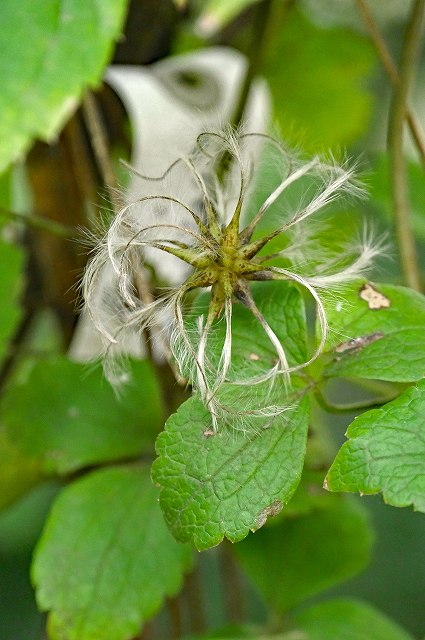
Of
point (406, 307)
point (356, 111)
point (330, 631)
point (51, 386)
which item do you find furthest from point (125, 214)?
point (356, 111)

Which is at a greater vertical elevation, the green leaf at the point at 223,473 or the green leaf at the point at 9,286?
the green leaf at the point at 223,473

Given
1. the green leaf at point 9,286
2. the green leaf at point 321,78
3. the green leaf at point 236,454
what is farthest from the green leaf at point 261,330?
the green leaf at point 321,78

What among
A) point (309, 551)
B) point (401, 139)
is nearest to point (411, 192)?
point (401, 139)

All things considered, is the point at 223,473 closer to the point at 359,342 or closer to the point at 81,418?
the point at 359,342

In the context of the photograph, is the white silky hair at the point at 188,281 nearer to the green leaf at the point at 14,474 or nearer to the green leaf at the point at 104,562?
the green leaf at the point at 104,562

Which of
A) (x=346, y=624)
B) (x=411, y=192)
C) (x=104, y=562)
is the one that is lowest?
(x=346, y=624)

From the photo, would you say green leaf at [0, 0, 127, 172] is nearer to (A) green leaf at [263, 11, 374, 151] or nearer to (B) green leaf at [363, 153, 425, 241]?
(B) green leaf at [363, 153, 425, 241]
